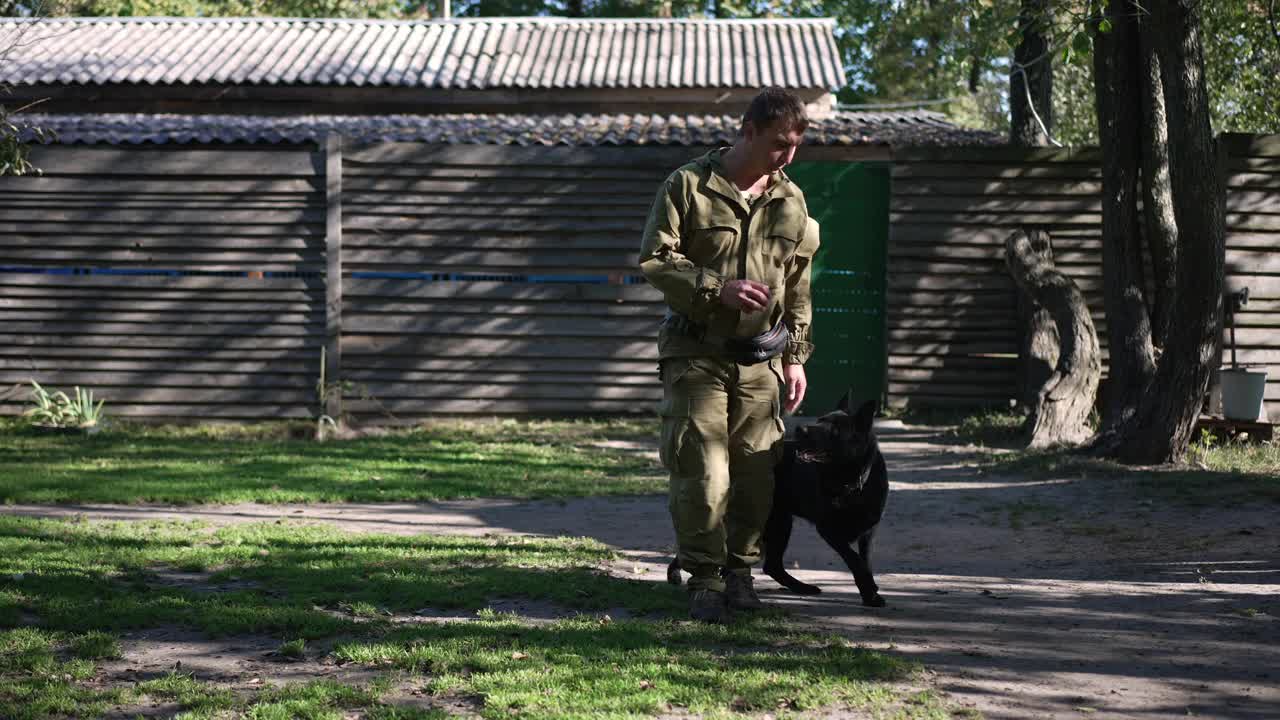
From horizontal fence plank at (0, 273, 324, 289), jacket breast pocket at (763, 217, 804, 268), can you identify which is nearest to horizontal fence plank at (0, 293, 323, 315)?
horizontal fence plank at (0, 273, 324, 289)

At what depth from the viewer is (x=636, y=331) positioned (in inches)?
464

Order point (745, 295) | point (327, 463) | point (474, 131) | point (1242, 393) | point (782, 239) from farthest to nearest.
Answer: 1. point (474, 131)
2. point (1242, 393)
3. point (327, 463)
4. point (782, 239)
5. point (745, 295)

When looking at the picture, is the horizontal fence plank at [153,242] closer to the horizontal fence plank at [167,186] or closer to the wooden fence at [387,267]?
the wooden fence at [387,267]

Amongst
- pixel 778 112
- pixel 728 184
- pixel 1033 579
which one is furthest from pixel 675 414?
pixel 1033 579

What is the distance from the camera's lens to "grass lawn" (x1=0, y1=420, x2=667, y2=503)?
7953 mm

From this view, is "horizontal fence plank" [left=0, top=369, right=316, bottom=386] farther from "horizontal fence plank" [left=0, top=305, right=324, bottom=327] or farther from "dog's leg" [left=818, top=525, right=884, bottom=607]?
"dog's leg" [left=818, top=525, right=884, bottom=607]

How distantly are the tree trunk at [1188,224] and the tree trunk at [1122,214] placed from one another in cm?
58

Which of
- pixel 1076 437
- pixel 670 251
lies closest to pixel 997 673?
pixel 670 251

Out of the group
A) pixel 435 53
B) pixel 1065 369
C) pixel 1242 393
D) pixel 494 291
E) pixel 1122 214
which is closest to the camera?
pixel 1122 214

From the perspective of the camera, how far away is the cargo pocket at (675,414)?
4.56 meters

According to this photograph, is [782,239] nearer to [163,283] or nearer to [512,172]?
[512,172]

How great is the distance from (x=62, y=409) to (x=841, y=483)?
8912 millimetres

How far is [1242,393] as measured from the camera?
31.9 feet

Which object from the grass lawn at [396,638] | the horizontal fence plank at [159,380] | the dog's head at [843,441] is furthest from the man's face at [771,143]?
the horizontal fence plank at [159,380]
